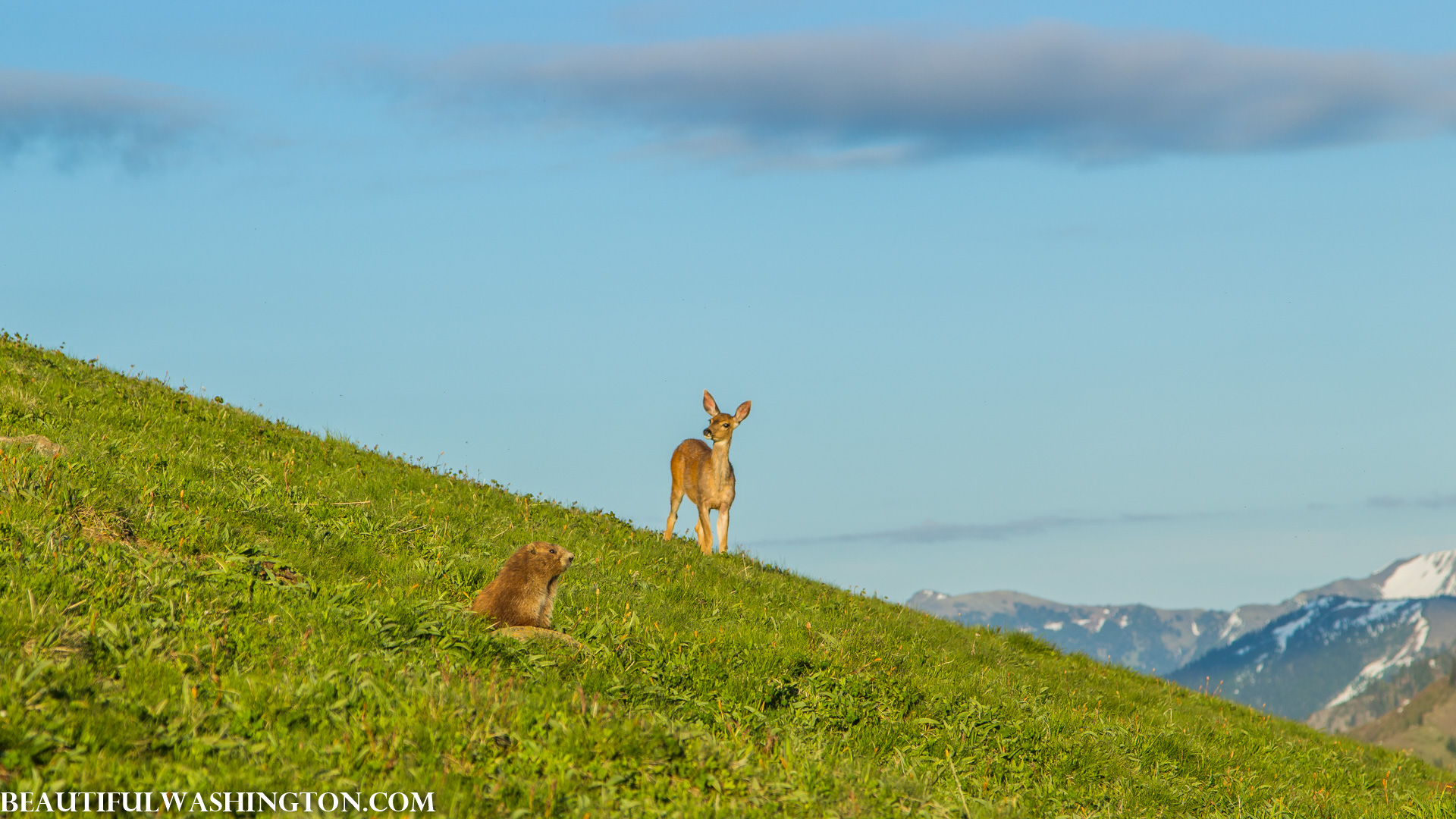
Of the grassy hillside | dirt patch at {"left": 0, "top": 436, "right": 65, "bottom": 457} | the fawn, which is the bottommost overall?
the grassy hillside

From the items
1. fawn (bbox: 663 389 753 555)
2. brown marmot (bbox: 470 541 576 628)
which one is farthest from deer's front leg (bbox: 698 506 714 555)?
brown marmot (bbox: 470 541 576 628)

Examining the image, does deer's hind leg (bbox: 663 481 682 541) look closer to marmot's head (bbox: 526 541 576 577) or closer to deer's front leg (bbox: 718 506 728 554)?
deer's front leg (bbox: 718 506 728 554)

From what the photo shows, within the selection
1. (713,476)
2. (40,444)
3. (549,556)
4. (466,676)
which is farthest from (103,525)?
(713,476)

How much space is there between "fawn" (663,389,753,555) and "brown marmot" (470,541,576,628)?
1032 cm

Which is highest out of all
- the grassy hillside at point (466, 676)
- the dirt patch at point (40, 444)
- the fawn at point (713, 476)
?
the fawn at point (713, 476)

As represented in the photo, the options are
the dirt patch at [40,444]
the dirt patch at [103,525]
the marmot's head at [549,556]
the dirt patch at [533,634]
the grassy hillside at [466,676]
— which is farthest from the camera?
the dirt patch at [40,444]

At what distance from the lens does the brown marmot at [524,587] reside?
11398mm

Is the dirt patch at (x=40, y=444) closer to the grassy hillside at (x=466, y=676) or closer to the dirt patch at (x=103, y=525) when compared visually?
the grassy hillside at (x=466, y=676)

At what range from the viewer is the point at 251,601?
10.2 metres

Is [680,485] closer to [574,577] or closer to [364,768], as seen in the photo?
[574,577]

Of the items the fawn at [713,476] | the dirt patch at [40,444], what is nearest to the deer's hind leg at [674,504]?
the fawn at [713,476]

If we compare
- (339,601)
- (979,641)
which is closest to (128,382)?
(339,601)

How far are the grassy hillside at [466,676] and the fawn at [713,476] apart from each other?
1.57 metres

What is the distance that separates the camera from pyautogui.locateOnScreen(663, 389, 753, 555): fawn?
2239 cm
